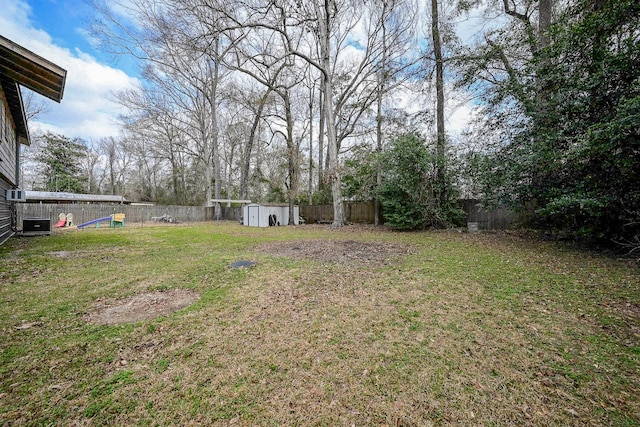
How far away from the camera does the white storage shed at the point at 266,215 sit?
631 inches

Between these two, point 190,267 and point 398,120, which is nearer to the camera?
point 190,267

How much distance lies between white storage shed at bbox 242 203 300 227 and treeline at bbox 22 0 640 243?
1.86 metres

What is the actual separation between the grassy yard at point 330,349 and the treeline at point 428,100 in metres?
2.68

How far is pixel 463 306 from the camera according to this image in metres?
3.13

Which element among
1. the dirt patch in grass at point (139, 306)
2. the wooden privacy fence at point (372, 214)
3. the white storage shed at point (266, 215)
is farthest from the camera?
Result: the white storage shed at point (266, 215)

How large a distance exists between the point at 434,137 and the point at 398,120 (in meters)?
3.32

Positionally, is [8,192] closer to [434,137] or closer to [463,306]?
[463,306]

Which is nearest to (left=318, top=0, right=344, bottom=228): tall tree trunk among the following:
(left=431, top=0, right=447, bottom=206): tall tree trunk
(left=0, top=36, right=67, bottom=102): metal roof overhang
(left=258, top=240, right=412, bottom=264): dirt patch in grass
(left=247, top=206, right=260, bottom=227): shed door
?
(left=431, top=0, right=447, bottom=206): tall tree trunk

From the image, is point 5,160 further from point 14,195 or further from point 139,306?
point 139,306

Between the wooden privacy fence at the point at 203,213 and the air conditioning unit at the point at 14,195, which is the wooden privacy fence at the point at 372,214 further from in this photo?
the air conditioning unit at the point at 14,195

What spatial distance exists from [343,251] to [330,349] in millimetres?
4168

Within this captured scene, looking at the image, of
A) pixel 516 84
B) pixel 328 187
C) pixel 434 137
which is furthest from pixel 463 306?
pixel 328 187

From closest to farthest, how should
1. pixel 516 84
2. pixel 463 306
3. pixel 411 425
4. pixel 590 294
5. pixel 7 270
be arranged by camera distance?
1. pixel 411 425
2. pixel 463 306
3. pixel 590 294
4. pixel 7 270
5. pixel 516 84

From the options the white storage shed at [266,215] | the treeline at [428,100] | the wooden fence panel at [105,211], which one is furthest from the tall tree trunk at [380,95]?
the wooden fence panel at [105,211]
